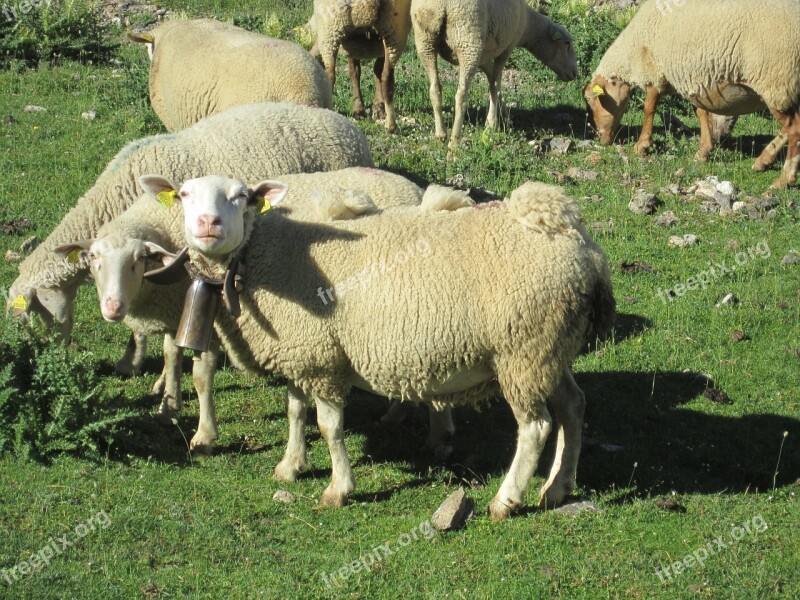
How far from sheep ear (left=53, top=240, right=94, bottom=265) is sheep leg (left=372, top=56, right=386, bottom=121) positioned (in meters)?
7.69

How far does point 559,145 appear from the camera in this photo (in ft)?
43.4

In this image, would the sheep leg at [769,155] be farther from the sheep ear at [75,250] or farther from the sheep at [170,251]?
the sheep ear at [75,250]

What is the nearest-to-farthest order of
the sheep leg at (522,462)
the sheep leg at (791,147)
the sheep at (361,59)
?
1. the sheep leg at (522,462)
2. the sheep leg at (791,147)
3. the sheep at (361,59)

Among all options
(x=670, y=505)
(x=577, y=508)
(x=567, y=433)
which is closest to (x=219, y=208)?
(x=567, y=433)

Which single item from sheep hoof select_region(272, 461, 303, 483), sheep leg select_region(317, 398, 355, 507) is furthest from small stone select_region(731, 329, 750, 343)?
sheep hoof select_region(272, 461, 303, 483)

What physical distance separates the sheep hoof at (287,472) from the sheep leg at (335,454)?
38 centimetres

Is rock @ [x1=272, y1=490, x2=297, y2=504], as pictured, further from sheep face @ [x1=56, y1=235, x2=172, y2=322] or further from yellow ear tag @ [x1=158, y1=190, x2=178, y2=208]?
yellow ear tag @ [x1=158, y1=190, x2=178, y2=208]

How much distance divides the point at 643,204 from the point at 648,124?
2.41 m

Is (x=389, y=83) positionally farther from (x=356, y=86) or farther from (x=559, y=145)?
(x=559, y=145)

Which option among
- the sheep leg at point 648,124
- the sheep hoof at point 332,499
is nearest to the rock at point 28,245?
the sheep hoof at point 332,499

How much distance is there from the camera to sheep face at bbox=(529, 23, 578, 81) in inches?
622

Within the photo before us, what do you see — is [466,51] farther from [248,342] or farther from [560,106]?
[248,342]

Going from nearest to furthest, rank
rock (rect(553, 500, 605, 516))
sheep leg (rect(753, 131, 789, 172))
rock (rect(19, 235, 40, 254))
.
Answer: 1. rock (rect(553, 500, 605, 516))
2. rock (rect(19, 235, 40, 254))
3. sheep leg (rect(753, 131, 789, 172))

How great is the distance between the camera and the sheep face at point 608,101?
14.0 meters
